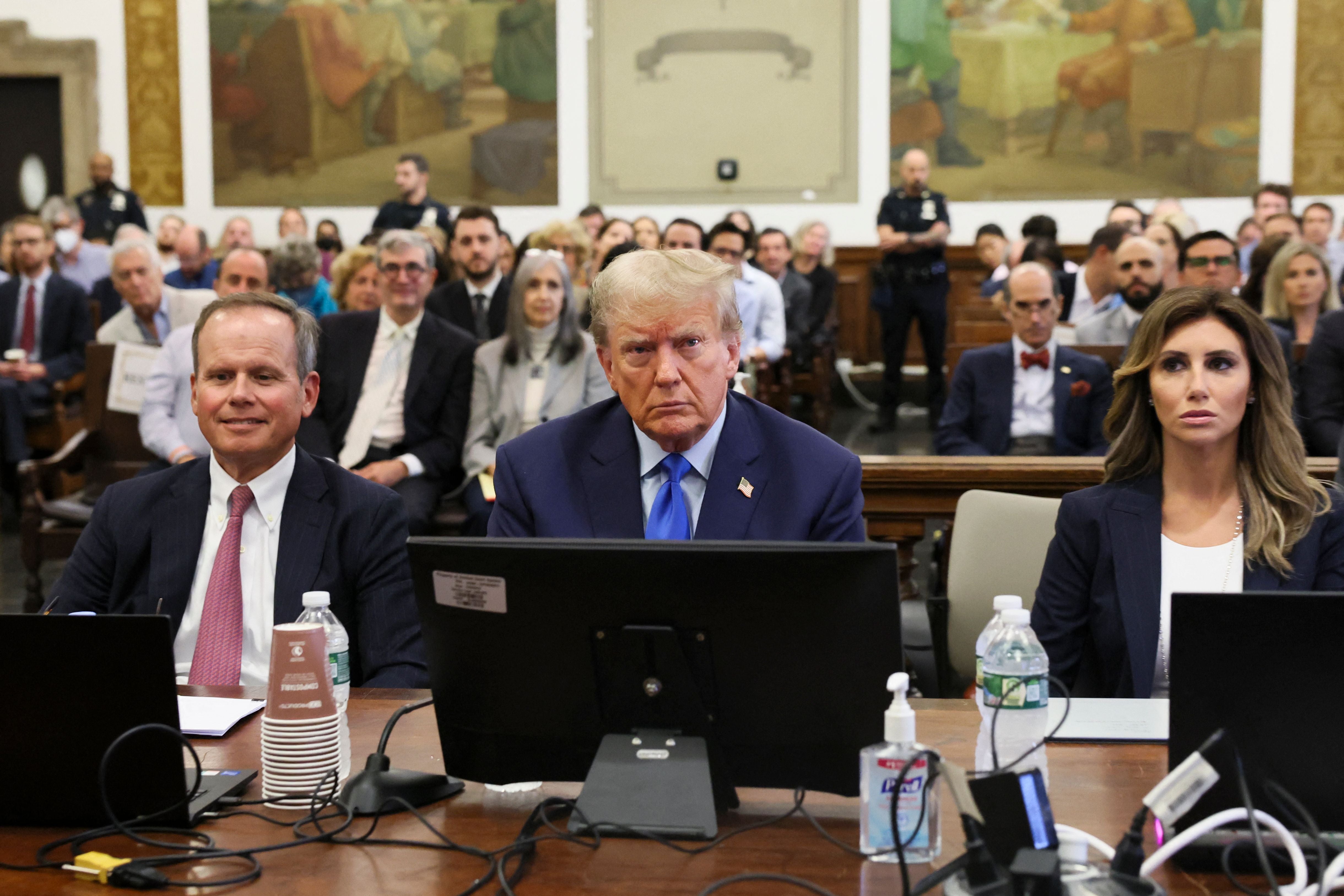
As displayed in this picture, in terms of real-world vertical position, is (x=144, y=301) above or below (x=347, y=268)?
below

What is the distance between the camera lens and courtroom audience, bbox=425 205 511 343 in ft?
21.5

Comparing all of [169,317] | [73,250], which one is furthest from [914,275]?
[73,250]

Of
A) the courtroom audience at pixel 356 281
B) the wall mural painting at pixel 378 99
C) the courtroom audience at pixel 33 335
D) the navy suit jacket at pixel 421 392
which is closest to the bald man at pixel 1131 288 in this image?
the navy suit jacket at pixel 421 392

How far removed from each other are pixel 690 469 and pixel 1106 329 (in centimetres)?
475

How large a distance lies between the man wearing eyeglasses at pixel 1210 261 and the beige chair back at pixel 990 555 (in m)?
3.58

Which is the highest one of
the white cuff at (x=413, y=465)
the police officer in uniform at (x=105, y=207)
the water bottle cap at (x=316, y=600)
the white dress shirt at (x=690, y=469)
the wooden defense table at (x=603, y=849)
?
the police officer in uniform at (x=105, y=207)

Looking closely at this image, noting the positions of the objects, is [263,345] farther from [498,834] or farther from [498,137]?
[498,137]

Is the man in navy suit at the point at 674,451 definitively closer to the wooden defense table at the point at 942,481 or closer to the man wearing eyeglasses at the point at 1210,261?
the wooden defense table at the point at 942,481

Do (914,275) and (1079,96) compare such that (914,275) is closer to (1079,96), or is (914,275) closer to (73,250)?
(1079,96)

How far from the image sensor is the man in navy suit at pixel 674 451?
227cm

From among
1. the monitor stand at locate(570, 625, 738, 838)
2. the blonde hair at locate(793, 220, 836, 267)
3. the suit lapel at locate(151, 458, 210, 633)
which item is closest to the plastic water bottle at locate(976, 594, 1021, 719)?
the monitor stand at locate(570, 625, 738, 838)

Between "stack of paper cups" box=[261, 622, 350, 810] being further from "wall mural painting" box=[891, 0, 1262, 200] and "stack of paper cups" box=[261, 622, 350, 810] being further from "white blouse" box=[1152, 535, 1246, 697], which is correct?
"wall mural painting" box=[891, 0, 1262, 200]

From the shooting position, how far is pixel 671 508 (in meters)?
2.35

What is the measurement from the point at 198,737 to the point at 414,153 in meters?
11.8
